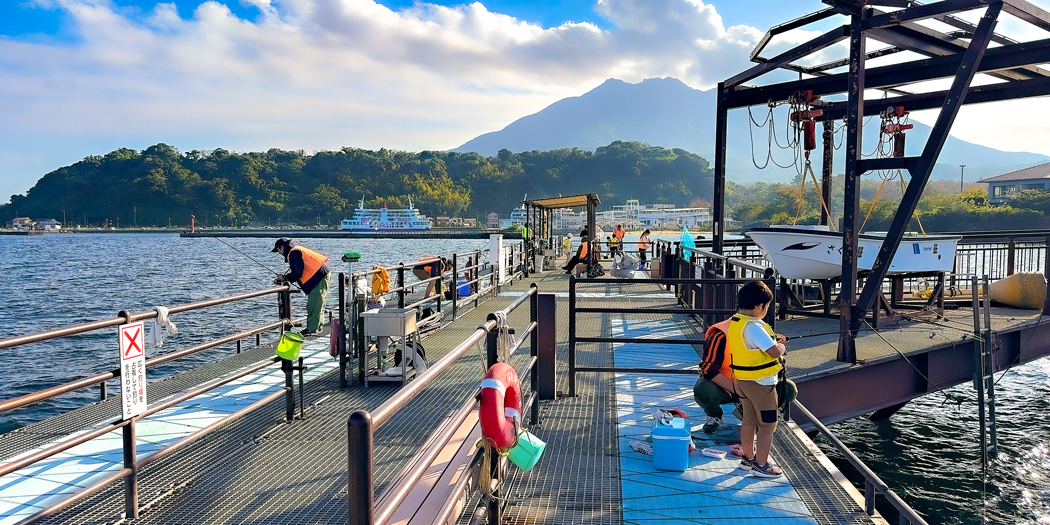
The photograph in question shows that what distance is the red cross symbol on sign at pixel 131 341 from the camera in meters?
3.43

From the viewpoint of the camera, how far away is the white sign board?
345 cm

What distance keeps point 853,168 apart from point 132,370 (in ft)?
25.7

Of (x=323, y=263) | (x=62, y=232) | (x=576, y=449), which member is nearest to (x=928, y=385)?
(x=576, y=449)

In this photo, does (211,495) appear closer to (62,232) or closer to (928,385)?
(928,385)

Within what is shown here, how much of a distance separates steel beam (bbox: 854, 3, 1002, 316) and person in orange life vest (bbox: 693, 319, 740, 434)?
400cm

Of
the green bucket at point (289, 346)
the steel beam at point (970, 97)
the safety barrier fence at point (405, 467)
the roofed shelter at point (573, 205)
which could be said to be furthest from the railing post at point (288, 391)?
the roofed shelter at point (573, 205)

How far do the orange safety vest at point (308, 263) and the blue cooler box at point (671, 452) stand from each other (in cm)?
546

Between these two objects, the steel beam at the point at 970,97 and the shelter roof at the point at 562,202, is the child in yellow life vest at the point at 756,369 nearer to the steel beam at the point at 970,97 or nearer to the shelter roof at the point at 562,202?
the steel beam at the point at 970,97

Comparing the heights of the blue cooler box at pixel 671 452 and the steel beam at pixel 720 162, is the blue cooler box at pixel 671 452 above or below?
below

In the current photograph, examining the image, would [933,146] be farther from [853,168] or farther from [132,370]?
[132,370]

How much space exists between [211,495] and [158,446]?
1.16 meters

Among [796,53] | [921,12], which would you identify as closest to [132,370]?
[921,12]

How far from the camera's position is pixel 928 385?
774 centimetres

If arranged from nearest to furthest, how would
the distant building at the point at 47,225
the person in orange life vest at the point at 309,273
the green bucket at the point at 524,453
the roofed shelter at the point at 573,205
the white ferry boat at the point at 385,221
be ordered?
the green bucket at the point at 524,453 → the person in orange life vest at the point at 309,273 → the roofed shelter at the point at 573,205 → the white ferry boat at the point at 385,221 → the distant building at the point at 47,225
